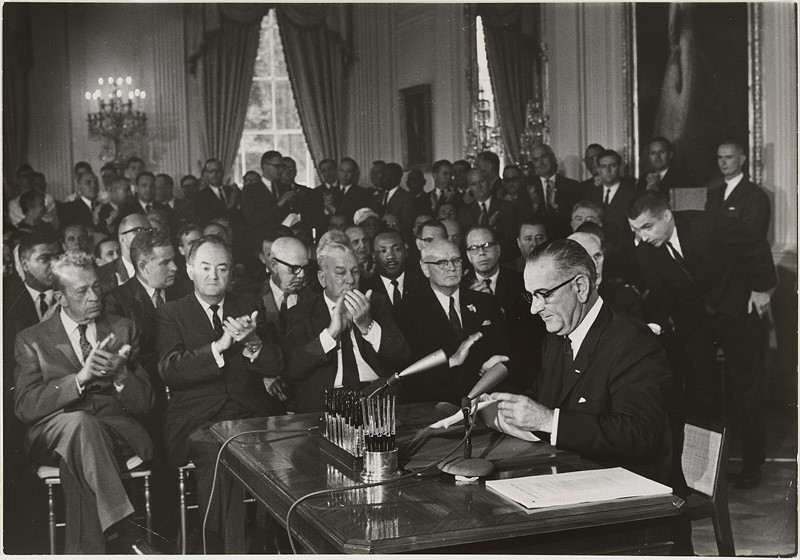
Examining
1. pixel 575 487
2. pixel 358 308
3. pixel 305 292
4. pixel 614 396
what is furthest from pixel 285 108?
pixel 575 487

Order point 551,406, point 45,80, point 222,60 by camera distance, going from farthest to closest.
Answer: point 222,60 < point 45,80 < point 551,406

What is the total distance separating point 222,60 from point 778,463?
3866 millimetres

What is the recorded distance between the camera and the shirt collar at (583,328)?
12.8ft

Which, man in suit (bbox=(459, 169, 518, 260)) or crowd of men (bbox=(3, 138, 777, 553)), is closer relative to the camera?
crowd of men (bbox=(3, 138, 777, 553))

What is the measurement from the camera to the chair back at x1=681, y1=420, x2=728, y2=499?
3531 millimetres

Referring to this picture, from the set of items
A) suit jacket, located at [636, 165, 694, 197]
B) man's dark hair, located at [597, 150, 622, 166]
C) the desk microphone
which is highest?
man's dark hair, located at [597, 150, 622, 166]

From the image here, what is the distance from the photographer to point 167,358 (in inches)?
205

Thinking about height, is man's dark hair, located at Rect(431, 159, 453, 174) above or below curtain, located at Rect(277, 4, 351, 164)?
below

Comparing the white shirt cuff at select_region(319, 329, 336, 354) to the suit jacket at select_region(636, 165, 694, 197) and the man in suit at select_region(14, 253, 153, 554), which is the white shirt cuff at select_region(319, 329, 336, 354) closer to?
the man in suit at select_region(14, 253, 153, 554)

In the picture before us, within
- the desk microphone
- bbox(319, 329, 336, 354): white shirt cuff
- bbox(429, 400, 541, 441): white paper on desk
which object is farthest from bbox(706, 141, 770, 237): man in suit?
the desk microphone

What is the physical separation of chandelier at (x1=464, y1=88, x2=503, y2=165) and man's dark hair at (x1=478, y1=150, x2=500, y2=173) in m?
0.02

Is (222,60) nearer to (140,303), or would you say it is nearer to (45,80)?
(45,80)

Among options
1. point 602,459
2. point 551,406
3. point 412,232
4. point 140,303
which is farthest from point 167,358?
point 602,459

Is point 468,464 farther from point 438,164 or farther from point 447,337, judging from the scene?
point 438,164
